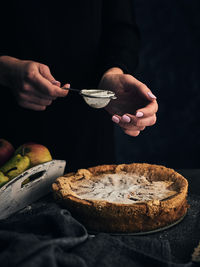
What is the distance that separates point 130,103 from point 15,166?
1.81 ft

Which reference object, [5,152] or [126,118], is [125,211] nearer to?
[126,118]

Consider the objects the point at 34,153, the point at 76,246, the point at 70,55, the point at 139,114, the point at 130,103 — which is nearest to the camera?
the point at 76,246

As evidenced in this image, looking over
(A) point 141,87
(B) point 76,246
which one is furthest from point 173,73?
(B) point 76,246

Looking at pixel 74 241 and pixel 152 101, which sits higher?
pixel 152 101

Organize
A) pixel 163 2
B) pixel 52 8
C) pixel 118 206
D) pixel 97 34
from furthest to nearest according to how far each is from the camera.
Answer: pixel 163 2, pixel 97 34, pixel 52 8, pixel 118 206

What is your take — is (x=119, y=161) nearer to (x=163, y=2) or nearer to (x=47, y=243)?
(x=163, y=2)

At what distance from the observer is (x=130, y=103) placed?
5.13ft

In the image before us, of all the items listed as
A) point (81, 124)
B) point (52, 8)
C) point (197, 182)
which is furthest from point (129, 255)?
point (52, 8)

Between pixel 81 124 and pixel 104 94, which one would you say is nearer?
pixel 104 94

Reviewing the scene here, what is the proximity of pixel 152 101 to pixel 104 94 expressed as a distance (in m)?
0.19

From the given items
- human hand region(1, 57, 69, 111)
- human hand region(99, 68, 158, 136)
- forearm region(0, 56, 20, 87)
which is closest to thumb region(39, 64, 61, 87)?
human hand region(1, 57, 69, 111)

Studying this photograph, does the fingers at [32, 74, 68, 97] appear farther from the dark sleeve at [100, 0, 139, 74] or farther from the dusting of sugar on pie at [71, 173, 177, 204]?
the dark sleeve at [100, 0, 139, 74]

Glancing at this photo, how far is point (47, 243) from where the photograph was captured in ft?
2.75

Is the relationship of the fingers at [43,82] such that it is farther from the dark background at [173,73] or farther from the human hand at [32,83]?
the dark background at [173,73]
